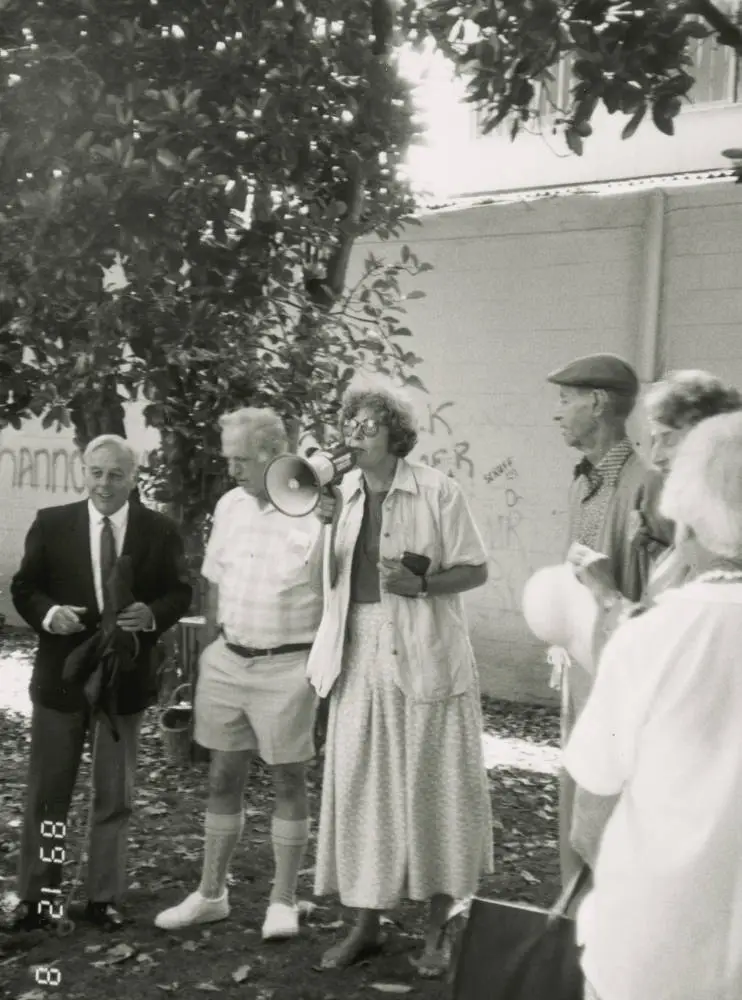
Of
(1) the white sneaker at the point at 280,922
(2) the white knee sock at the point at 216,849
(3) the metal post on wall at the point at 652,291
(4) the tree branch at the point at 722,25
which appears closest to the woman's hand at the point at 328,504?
(2) the white knee sock at the point at 216,849

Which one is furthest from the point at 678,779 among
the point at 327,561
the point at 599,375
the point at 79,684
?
the point at 79,684

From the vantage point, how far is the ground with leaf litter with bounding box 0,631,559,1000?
190 inches

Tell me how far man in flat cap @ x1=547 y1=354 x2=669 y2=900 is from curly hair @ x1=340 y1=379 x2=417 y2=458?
653mm

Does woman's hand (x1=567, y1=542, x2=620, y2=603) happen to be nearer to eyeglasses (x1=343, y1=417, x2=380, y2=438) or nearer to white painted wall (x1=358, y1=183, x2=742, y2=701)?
eyeglasses (x1=343, y1=417, x2=380, y2=438)

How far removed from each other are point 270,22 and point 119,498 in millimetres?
1900

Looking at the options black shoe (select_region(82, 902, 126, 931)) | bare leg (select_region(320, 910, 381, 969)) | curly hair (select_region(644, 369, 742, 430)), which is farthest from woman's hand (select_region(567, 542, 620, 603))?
black shoe (select_region(82, 902, 126, 931))

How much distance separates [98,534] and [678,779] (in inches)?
130

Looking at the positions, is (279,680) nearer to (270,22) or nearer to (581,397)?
(581,397)

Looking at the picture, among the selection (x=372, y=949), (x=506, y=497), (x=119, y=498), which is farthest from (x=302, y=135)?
(x=506, y=497)

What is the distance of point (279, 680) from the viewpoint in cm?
527

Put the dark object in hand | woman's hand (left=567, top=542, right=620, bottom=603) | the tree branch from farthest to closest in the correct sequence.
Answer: the dark object in hand, woman's hand (left=567, top=542, right=620, bottom=603), the tree branch

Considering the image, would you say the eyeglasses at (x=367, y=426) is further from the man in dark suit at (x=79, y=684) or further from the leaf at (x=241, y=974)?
the leaf at (x=241, y=974)

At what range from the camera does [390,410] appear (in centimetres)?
501

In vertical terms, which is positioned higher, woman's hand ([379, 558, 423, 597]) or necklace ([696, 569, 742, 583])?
necklace ([696, 569, 742, 583])
